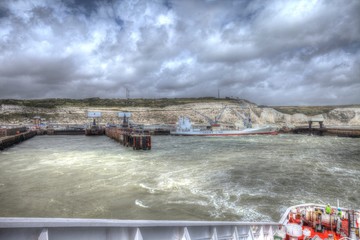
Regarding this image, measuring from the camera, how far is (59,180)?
68.5ft

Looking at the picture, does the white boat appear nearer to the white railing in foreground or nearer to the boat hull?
the boat hull

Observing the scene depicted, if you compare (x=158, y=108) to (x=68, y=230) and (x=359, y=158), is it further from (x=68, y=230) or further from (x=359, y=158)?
(x=68, y=230)

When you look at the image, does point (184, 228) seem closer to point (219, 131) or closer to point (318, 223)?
point (318, 223)

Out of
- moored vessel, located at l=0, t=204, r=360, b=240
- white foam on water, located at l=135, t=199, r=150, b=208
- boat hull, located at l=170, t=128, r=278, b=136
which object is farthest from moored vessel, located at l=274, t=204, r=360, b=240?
boat hull, located at l=170, t=128, r=278, b=136

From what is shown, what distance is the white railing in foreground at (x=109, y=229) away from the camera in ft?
8.13

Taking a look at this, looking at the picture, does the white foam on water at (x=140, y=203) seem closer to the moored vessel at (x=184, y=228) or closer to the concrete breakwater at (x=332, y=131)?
the moored vessel at (x=184, y=228)

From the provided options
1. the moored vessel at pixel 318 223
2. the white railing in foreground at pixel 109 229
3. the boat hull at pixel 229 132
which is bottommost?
the boat hull at pixel 229 132

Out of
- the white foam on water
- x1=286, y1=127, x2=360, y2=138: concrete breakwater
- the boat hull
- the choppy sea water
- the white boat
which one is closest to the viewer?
the choppy sea water

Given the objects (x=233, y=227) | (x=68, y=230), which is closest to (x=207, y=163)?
(x=233, y=227)

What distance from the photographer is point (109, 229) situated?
322cm

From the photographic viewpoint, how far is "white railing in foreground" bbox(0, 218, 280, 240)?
8.13 ft

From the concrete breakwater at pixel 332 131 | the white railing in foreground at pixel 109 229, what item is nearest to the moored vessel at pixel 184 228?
the white railing in foreground at pixel 109 229

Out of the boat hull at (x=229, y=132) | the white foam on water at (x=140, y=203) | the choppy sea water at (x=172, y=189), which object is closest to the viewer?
the choppy sea water at (x=172, y=189)

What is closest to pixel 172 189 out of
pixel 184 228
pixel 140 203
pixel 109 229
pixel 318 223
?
pixel 140 203
